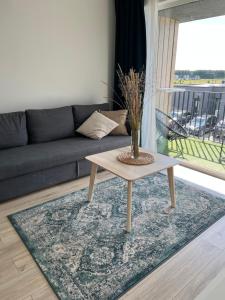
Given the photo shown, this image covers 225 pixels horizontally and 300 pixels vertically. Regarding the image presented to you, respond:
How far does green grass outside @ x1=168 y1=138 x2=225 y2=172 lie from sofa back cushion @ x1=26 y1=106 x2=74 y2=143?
1.89 metres

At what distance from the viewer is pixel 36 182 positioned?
252cm

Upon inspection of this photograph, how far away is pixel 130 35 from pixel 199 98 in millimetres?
1675

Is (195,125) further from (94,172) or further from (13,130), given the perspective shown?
(13,130)

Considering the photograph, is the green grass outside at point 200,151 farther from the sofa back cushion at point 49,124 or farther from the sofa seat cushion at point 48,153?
the sofa back cushion at point 49,124

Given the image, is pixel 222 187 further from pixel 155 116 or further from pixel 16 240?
pixel 16 240

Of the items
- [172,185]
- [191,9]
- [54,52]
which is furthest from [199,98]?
[54,52]

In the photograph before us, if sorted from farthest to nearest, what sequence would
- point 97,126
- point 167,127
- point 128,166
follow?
1. point 167,127
2. point 97,126
3. point 128,166

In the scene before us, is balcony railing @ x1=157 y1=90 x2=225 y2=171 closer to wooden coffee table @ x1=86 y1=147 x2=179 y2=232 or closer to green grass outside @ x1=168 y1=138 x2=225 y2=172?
green grass outside @ x1=168 y1=138 x2=225 y2=172

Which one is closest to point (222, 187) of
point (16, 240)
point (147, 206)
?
point (147, 206)

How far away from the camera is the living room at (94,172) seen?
1584mm

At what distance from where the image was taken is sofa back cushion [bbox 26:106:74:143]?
9.58 ft

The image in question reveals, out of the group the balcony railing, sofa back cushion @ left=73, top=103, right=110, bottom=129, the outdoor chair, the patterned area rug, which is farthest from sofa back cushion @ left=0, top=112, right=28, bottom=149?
the balcony railing

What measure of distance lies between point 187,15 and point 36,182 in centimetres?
310

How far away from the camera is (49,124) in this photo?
9.85ft
